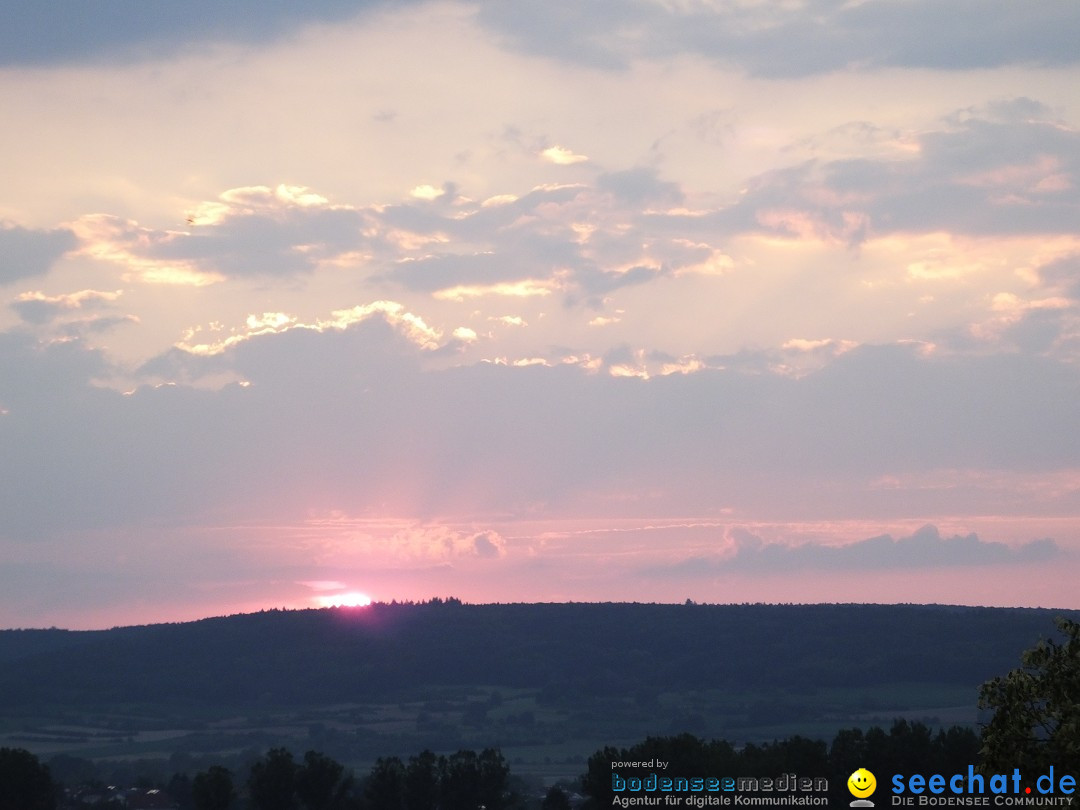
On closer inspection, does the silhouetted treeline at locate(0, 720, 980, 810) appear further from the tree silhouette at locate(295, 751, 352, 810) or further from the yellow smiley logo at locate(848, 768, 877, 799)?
the yellow smiley logo at locate(848, 768, 877, 799)

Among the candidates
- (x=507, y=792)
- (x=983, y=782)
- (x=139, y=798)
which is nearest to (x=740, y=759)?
(x=507, y=792)

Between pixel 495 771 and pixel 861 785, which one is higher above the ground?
pixel 861 785

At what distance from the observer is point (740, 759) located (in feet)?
327

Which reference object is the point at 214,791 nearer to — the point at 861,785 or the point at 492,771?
the point at 492,771

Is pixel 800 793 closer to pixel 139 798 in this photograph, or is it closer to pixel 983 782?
pixel 983 782

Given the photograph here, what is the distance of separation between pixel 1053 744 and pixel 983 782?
33.0 metres

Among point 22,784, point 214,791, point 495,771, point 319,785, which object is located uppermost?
point 495,771

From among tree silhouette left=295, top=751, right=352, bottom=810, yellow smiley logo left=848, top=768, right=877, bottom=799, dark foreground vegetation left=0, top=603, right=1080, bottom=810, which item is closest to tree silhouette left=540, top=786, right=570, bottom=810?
dark foreground vegetation left=0, top=603, right=1080, bottom=810

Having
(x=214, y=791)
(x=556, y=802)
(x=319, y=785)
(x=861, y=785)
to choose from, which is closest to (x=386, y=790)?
(x=319, y=785)

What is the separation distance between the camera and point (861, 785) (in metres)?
88.6

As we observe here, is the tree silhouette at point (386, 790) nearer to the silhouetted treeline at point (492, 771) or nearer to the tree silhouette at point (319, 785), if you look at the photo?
the silhouetted treeline at point (492, 771)

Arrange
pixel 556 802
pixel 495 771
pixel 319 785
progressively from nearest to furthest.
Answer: pixel 556 802 → pixel 319 785 → pixel 495 771

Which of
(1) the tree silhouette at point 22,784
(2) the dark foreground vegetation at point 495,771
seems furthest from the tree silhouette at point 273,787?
(1) the tree silhouette at point 22,784

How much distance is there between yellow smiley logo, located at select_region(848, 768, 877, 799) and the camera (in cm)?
8862
